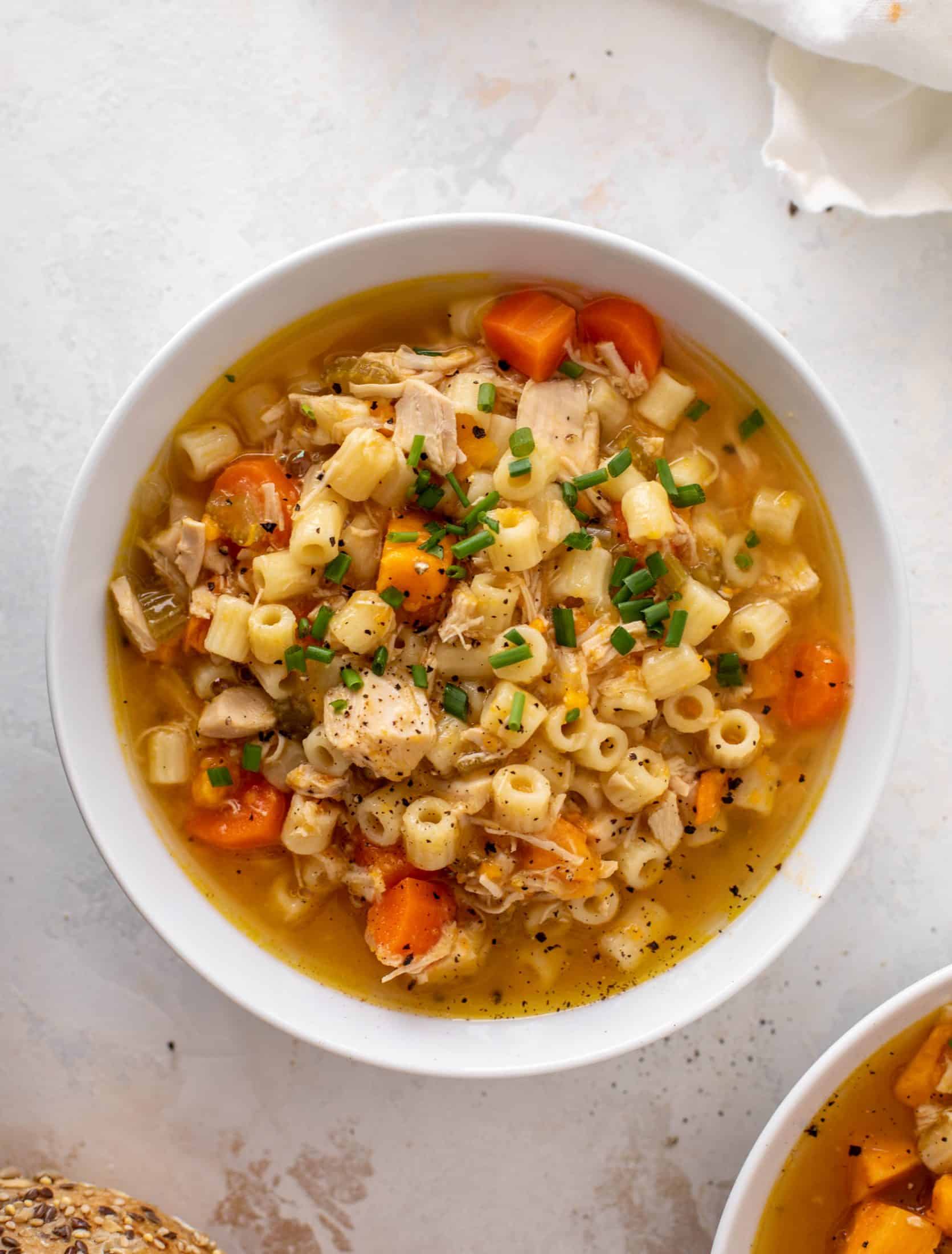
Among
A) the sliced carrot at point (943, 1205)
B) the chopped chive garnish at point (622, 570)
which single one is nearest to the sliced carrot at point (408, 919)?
the chopped chive garnish at point (622, 570)

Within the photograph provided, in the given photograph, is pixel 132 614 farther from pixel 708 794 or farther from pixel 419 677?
pixel 708 794

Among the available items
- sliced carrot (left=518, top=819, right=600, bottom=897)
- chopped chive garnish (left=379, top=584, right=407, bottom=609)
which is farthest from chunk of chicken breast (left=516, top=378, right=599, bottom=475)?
sliced carrot (left=518, top=819, right=600, bottom=897)

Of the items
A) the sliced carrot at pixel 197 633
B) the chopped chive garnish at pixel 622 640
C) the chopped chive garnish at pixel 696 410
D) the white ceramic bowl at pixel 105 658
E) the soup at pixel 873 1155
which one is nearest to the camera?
the white ceramic bowl at pixel 105 658

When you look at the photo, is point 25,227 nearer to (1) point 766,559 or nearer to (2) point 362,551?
(2) point 362,551

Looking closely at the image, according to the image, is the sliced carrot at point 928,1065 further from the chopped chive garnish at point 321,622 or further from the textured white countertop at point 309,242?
the chopped chive garnish at point 321,622

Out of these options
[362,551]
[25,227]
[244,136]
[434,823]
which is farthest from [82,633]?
[244,136]

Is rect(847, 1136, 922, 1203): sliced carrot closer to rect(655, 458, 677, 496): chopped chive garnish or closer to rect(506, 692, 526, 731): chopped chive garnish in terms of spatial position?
rect(506, 692, 526, 731): chopped chive garnish
